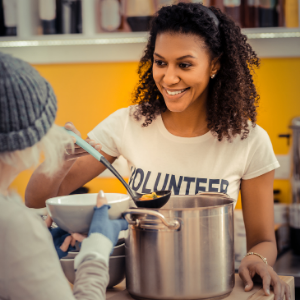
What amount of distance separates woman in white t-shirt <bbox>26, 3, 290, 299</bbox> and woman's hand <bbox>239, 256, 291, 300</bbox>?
0.18 meters

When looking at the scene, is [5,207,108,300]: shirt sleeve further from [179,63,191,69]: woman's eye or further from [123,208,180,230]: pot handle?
[179,63,191,69]: woman's eye

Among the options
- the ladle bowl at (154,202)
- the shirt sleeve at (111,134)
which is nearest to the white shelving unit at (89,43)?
the shirt sleeve at (111,134)

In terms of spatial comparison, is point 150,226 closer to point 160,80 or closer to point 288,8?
point 160,80

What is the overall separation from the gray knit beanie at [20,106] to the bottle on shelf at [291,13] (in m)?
1.84

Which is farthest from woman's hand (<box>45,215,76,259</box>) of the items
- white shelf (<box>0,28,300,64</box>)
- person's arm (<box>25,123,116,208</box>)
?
white shelf (<box>0,28,300,64</box>)

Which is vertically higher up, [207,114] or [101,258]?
[207,114]

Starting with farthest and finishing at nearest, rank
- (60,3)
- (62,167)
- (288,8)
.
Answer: (60,3)
(288,8)
(62,167)

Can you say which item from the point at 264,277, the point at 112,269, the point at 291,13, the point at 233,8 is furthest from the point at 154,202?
the point at 291,13

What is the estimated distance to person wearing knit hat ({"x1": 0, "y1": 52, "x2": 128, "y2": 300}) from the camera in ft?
1.93

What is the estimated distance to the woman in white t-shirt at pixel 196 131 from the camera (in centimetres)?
122

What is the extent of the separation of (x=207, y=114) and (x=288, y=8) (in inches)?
45.1

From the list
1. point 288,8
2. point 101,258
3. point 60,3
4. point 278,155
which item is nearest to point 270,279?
point 101,258

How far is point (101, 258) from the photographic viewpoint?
0.67m

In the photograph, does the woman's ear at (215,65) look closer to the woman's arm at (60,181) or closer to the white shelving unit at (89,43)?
the woman's arm at (60,181)
